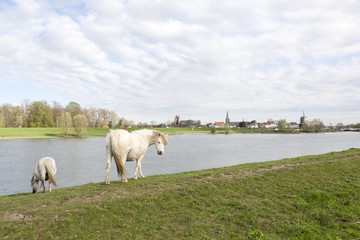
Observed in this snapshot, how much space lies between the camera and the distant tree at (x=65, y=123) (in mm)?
66750

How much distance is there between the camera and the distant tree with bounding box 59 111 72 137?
66.8 meters

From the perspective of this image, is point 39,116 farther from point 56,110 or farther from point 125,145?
point 125,145

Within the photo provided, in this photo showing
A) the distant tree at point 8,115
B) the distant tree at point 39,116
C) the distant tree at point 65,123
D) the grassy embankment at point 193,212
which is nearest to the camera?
the grassy embankment at point 193,212

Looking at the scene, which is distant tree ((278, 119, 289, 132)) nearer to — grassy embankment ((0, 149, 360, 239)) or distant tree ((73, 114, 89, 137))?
distant tree ((73, 114, 89, 137))

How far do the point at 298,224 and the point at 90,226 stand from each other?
206 inches

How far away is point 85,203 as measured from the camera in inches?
235

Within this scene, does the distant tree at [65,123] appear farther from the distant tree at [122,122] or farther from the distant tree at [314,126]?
the distant tree at [314,126]

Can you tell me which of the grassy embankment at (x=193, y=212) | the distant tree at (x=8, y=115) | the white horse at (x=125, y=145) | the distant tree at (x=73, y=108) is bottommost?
the grassy embankment at (x=193, y=212)

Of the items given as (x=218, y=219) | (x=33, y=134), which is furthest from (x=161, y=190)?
(x=33, y=134)

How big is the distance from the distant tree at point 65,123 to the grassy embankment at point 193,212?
66.5m

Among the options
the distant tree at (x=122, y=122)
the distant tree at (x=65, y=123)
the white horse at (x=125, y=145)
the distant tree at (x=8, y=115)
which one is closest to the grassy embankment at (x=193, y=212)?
the white horse at (x=125, y=145)

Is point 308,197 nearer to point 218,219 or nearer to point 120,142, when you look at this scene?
point 218,219

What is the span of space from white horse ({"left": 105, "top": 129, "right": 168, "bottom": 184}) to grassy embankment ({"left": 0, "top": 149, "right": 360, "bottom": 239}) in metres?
0.84

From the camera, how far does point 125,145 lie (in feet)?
26.7
